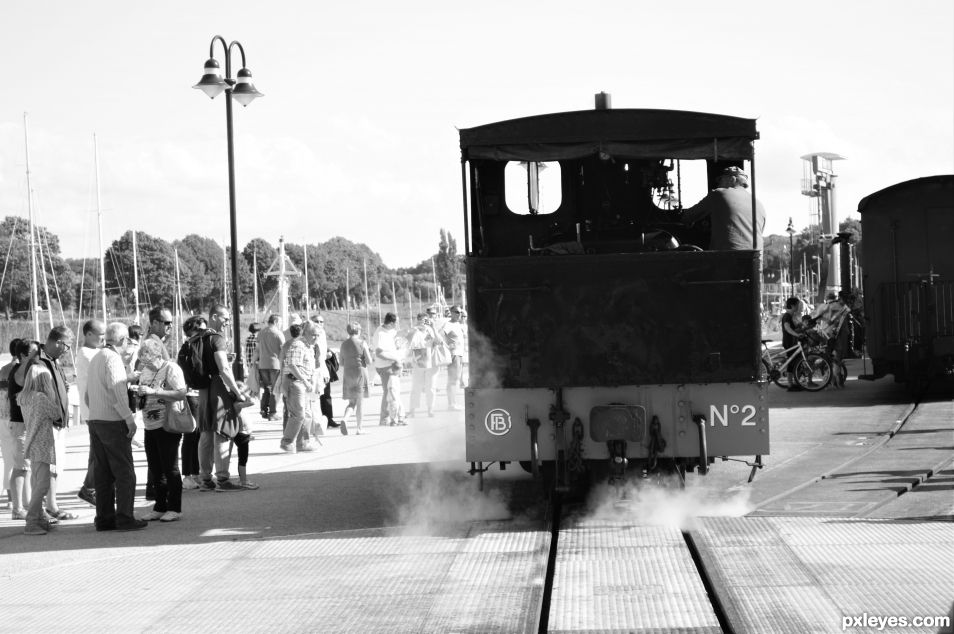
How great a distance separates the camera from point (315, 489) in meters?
12.3

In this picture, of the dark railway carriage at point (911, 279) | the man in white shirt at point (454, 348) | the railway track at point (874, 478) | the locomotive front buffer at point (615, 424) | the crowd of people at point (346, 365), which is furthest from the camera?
the man in white shirt at point (454, 348)

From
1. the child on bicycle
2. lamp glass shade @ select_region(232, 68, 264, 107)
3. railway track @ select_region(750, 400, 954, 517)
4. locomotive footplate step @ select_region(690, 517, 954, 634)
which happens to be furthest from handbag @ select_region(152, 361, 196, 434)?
the child on bicycle

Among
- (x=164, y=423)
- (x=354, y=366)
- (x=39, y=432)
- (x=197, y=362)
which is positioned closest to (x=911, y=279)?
(x=354, y=366)

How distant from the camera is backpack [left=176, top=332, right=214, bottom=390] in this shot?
1189 cm

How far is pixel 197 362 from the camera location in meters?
11.9

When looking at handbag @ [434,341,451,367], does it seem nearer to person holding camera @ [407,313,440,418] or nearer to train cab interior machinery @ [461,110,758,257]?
person holding camera @ [407,313,440,418]

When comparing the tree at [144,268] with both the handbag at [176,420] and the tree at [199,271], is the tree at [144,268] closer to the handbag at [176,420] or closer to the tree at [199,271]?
the tree at [199,271]

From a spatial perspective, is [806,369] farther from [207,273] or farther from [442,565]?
[207,273]

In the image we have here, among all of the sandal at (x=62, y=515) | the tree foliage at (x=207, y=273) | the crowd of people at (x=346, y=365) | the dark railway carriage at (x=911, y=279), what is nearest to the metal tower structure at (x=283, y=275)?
the crowd of people at (x=346, y=365)

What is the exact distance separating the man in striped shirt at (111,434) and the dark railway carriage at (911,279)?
46.7 feet

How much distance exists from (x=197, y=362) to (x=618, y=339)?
14.9 feet

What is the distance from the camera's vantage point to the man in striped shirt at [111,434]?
9.91 m

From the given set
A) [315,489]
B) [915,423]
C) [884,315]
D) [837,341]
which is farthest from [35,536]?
[837,341]

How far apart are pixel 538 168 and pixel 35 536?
529cm
